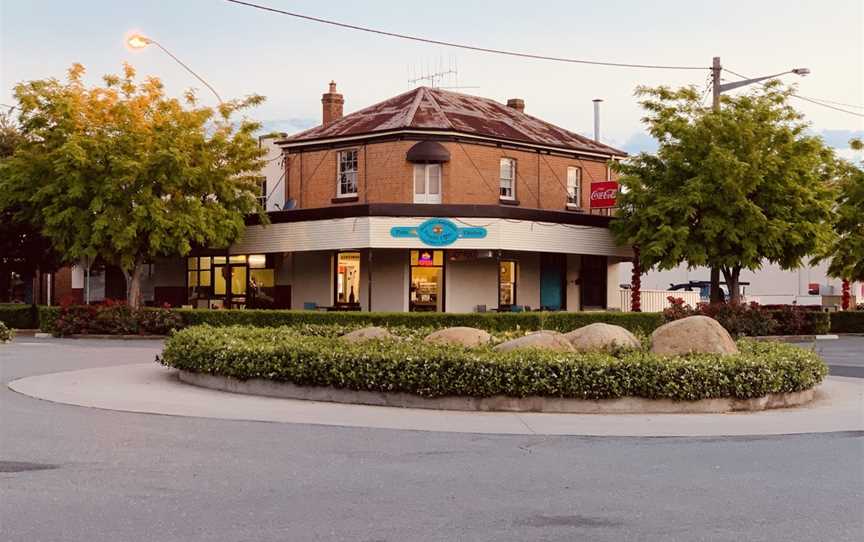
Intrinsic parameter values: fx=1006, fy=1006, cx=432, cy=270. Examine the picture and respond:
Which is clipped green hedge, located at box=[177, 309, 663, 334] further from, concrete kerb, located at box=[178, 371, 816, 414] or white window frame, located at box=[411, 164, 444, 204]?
concrete kerb, located at box=[178, 371, 816, 414]

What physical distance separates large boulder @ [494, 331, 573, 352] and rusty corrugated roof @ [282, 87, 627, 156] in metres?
21.8

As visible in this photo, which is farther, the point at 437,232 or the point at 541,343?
the point at 437,232

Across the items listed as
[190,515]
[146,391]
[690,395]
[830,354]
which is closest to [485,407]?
[690,395]

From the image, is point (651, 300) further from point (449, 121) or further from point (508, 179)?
point (449, 121)

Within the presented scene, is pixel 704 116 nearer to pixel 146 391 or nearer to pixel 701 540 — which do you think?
pixel 146 391

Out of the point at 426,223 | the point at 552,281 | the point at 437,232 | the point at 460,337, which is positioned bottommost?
the point at 460,337

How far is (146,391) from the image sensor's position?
53.6ft

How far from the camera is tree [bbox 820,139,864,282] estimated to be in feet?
135

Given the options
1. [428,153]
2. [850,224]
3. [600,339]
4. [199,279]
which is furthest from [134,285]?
[850,224]

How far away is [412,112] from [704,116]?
1095 cm

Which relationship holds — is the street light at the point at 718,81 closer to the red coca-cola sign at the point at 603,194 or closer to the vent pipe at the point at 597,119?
the red coca-cola sign at the point at 603,194

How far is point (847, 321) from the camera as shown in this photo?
40469mm

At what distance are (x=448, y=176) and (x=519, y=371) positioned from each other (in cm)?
2445

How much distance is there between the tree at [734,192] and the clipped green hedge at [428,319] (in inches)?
177
